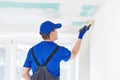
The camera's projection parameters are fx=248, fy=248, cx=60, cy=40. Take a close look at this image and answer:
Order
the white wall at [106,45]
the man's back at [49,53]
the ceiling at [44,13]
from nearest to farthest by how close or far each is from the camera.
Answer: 1. the white wall at [106,45]
2. the man's back at [49,53]
3. the ceiling at [44,13]

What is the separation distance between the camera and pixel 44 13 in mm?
2924

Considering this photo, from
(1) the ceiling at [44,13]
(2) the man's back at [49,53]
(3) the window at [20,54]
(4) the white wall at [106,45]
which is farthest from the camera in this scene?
(3) the window at [20,54]

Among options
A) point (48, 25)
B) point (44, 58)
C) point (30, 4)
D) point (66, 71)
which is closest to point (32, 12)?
point (30, 4)

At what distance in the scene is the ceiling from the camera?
2.65 metres

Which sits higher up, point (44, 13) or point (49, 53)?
point (44, 13)

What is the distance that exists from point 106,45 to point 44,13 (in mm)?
891

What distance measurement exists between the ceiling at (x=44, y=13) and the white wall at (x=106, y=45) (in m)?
0.18

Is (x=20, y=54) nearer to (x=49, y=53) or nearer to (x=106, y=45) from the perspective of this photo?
(x=49, y=53)

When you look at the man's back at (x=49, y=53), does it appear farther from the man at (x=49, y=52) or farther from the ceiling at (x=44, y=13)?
the ceiling at (x=44, y=13)

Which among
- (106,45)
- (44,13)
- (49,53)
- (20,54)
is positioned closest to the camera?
(49,53)

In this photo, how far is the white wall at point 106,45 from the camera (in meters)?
2.09

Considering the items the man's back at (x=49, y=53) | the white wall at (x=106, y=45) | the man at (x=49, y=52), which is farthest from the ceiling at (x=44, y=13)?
the man's back at (x=49, y=53)

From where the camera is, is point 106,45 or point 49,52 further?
point 106,45


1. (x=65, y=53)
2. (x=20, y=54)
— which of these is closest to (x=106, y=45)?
(x=65, y=53)
